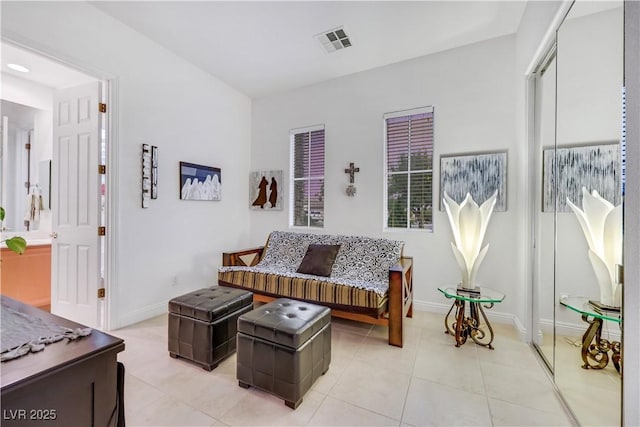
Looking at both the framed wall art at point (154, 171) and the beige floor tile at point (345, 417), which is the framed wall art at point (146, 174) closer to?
the framed wall art at point (154, 171)

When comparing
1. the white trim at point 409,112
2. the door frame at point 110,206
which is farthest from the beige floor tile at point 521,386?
the door frame at point 110,206

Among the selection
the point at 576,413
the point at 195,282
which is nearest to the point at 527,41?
the point at 576,413

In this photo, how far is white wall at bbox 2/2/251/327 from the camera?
241 cm

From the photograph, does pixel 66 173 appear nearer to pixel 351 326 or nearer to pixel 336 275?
pixel 336 275

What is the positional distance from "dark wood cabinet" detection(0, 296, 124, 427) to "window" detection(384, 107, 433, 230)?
313 centimetres

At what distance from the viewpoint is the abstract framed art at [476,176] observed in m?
2.91

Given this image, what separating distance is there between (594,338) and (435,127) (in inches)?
96.6

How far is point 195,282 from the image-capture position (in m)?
3.62

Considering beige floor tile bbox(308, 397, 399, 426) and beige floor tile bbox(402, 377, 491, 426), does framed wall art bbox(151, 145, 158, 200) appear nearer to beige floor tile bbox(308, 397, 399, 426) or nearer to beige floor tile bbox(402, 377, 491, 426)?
beige floor tile bbox(308, 397, 399, 426)

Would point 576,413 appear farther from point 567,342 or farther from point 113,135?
point 113,135

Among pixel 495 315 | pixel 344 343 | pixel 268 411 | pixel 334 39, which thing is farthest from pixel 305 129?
pixel 268 411

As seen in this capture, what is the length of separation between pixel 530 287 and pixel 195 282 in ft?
12.3

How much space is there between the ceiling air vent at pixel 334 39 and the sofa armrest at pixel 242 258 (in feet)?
8.88

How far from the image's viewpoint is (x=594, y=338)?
1549 mm
